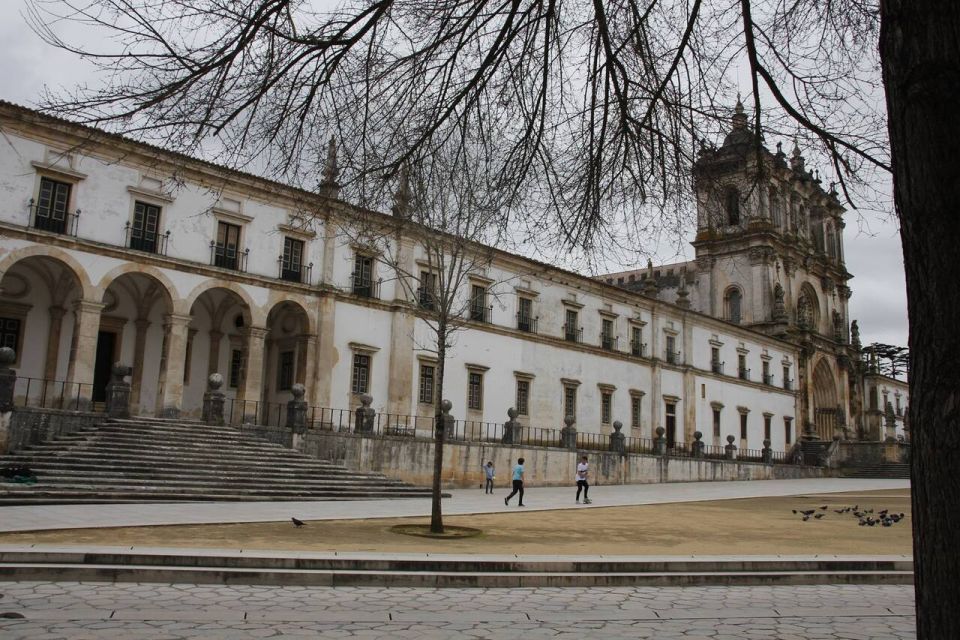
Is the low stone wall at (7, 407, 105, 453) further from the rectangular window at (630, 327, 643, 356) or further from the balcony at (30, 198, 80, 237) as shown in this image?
the rectangular window at (630, 327, 643, 356)

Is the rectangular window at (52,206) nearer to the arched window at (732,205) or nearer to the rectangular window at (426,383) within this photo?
the rectangular window at (426,383)

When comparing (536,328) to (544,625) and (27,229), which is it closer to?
(27,229)

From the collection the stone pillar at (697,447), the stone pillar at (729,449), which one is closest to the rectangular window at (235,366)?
the stone pillar at (697,447)

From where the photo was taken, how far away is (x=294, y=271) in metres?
29.0

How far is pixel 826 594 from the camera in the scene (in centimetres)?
964

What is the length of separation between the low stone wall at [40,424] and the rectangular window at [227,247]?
7254 millimetres

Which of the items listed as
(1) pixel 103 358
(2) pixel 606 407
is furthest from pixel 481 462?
(1) pixel 103 358

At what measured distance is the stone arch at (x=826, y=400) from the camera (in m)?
60.5

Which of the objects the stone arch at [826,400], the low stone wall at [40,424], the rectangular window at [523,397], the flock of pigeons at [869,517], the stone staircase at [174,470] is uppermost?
the stone arch at [826,400]

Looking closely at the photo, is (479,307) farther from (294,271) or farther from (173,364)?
(173,364)

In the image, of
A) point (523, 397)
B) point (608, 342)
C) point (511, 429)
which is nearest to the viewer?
point (511, 429)

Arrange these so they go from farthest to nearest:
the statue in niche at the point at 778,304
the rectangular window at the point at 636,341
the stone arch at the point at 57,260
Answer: the statue in niche at the point at 778,304 < the rectangular window at the point at 636,341 < the stone arch at the point at 57,260

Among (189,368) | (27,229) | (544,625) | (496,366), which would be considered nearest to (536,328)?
(496,366)

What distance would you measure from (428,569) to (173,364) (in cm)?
1800
